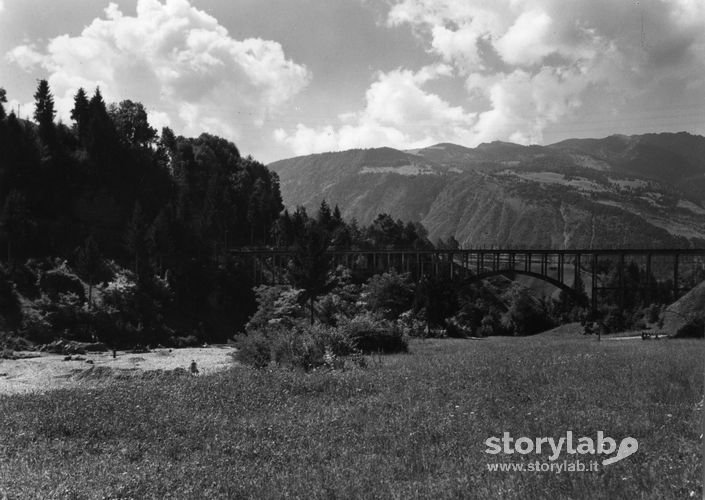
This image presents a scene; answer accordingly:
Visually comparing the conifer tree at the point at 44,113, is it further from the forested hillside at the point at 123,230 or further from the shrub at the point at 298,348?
the shrub at the point at 298,348

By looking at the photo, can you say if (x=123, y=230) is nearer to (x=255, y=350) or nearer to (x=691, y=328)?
(x=255, y=350)

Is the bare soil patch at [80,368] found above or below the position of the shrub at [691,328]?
below

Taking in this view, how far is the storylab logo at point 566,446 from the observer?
770cm

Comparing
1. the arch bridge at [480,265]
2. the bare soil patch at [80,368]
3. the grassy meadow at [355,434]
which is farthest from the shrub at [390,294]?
the grassy meadow at [355,434]

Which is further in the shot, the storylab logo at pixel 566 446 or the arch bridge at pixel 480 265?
the arch bridge at pixel 480 265

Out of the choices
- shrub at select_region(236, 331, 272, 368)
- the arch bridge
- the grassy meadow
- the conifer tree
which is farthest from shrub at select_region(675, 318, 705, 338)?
the conifer tree

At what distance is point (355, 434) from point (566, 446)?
3593mm

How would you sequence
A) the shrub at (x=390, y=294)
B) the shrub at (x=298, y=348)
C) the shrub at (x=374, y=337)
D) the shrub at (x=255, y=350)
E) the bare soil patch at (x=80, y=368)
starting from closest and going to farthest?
the shrub at (x=298, y=348)
the shrub at (x=255, y=350)
the bare soil patch at (x=80, y=368)
the shrub at (x=374, y=337)
the shrub at (x=390, y=294)

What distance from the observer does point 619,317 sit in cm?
8162

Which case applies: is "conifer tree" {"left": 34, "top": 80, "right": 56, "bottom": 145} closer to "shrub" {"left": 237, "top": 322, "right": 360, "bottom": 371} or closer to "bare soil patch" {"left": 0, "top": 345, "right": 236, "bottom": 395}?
"bare soil patch" {"left": 0, "top": 345, "right": 236, "bottom": 395}

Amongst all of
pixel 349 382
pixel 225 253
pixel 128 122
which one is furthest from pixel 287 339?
pixel 128 122

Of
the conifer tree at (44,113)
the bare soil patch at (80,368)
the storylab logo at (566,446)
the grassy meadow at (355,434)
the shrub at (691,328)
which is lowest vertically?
the bare soil patch at (80,368)

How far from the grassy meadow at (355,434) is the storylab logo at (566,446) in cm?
22

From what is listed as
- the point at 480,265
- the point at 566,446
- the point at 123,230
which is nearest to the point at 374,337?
the point at 566,446
